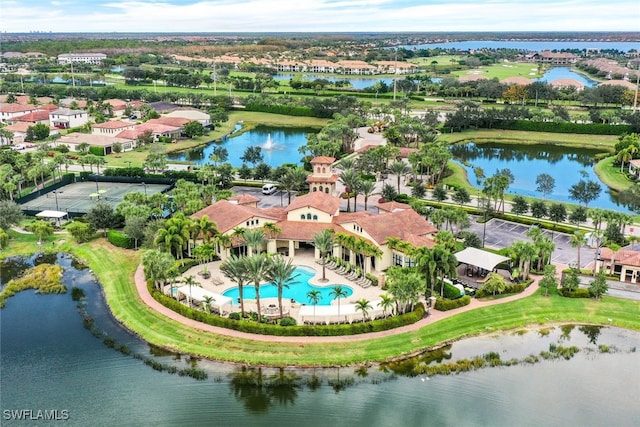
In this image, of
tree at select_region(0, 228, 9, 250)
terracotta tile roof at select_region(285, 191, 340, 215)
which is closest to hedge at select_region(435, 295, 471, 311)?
terracotta tile roof at select_region(285, 191, 340, 215)

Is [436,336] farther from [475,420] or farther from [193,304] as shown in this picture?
[193,304]

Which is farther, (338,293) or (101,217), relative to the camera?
(101,217)

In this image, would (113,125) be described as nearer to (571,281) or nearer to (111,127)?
(111,127)

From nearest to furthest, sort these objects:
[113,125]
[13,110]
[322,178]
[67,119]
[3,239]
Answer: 1. [3,239]
2. [322,178]
3. [113,125]
4. [67,119]
5. [13,110]

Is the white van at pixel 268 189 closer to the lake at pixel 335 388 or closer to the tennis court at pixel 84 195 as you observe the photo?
the tennis court at pixel 84 195

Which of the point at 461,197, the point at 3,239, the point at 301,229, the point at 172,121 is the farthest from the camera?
the point at 172,121

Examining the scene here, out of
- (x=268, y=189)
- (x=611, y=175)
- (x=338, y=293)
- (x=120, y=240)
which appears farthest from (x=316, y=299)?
(x=611, y=175)

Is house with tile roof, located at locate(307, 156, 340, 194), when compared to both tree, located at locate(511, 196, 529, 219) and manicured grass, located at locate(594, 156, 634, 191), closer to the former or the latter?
tree, located at locate(511, 196, 529, 219)

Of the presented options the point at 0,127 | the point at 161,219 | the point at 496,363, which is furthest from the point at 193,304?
the point at 0,127
